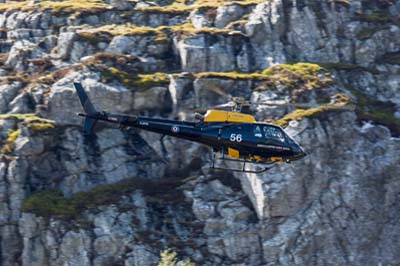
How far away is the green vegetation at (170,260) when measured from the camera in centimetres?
4428

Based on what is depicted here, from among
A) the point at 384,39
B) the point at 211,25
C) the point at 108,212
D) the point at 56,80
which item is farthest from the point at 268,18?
the point at 108,212

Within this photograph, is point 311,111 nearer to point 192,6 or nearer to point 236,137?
point 236,137

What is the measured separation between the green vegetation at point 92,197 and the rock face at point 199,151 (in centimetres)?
11

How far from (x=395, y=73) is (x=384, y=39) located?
442 cm

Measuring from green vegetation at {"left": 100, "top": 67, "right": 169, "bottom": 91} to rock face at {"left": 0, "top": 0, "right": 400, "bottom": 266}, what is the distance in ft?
0.51

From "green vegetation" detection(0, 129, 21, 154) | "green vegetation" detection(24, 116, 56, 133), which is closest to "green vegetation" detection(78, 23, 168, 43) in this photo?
"green vegetation" detection(24, 116, 56, 133)

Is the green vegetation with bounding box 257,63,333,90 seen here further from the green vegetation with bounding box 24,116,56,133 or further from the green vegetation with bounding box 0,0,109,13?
the green vegetation with bounding box 0,0,109,13

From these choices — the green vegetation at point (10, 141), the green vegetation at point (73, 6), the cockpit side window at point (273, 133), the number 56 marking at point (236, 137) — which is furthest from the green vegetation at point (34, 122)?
the cockpit side window at point (273, 133)

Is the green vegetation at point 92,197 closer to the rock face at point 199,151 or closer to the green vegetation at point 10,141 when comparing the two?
the rock face at point 199,151

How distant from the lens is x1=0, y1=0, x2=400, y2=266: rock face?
4919 centimetres

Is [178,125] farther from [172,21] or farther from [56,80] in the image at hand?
[172,21]

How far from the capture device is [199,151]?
176 feet

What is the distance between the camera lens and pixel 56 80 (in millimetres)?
57906

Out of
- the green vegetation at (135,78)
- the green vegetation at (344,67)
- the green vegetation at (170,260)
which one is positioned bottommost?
the green vegetation at (170,260)
